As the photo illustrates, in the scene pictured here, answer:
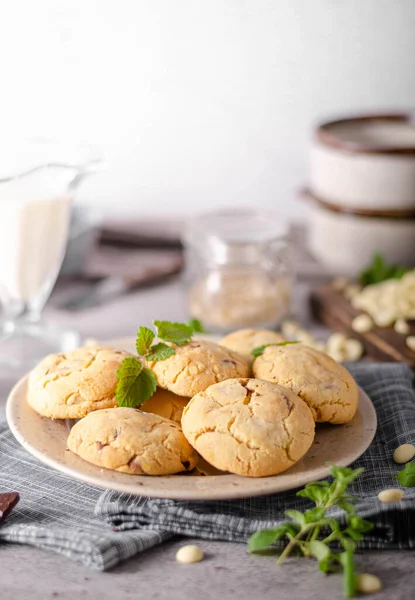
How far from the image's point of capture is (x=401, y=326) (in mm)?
1847

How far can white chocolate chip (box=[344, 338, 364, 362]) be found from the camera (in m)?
1.88

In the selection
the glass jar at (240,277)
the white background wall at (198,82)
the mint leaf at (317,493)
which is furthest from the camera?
the white background wall at (198,82)

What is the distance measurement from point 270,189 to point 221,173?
0.58 feet

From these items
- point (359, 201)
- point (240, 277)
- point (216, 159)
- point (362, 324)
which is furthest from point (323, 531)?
point (216, 159)

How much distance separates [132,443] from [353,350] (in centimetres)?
91

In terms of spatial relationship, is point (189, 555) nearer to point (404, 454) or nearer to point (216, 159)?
point (404, 454)

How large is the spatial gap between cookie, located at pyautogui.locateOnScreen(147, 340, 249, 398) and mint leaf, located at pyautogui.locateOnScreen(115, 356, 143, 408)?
0.13 feet

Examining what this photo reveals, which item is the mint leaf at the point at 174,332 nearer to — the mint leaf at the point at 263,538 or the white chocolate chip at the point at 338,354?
the mint leaf at the point at 263,538

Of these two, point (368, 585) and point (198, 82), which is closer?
point (368, 585)

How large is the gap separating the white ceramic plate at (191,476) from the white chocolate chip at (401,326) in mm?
549

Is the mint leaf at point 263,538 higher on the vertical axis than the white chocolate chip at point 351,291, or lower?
higher

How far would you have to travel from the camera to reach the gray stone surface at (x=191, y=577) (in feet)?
3.28

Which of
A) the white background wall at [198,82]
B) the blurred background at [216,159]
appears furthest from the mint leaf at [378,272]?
the white background wall at [198,82]

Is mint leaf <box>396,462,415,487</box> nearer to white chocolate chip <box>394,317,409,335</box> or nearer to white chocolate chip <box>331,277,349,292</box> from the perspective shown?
white chocolate chip <box>394,317,409,335</box>
